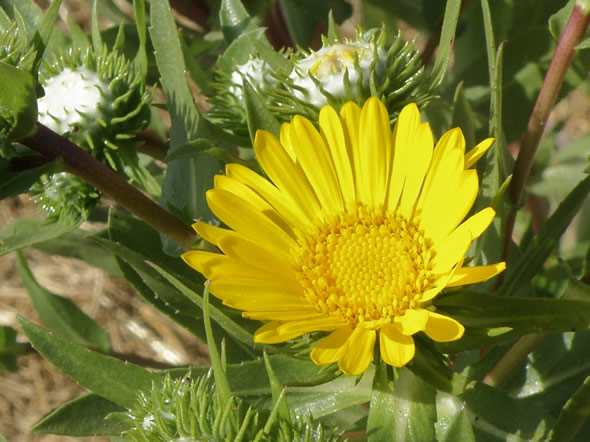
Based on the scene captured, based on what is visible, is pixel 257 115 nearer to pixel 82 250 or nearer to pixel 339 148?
pixel 339 148

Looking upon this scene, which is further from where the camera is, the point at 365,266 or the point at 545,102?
the point at 545,102

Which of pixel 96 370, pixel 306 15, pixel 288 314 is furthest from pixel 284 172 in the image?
pixel 306 15

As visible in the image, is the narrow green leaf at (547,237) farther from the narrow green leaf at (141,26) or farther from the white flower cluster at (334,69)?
the narrow green leaf at (141,26)

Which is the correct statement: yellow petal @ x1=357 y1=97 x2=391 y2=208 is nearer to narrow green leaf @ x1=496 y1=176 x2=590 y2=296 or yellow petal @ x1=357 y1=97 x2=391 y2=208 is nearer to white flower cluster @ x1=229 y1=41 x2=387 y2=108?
white flower cluster @ x1=229 y1=41 x2=387 y2=108

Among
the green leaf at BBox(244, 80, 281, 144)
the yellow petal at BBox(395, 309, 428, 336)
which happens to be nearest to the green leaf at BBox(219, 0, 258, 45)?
the green leaf at BBox(244, 80, 281, 144)

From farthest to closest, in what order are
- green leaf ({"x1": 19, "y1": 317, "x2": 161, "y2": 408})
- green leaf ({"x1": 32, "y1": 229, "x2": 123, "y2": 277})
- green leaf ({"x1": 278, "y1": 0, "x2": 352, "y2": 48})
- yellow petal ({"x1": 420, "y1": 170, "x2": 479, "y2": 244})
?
green leaf ({"x1": 278, "y1": 0, "x2": 352, "y2": 48}) → green leaf ({"x1": 32, "y1": 229, "x2": 123, "y2": 277}) → green leaf ({"x1": 19, "y1": 317, "x2": 161, "y2": 408}) → yellow petal ({"x1": 420, "y1": 170, "x2": 479, "y2": 244})

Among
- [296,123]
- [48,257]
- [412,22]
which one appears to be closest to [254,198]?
[296,123]
